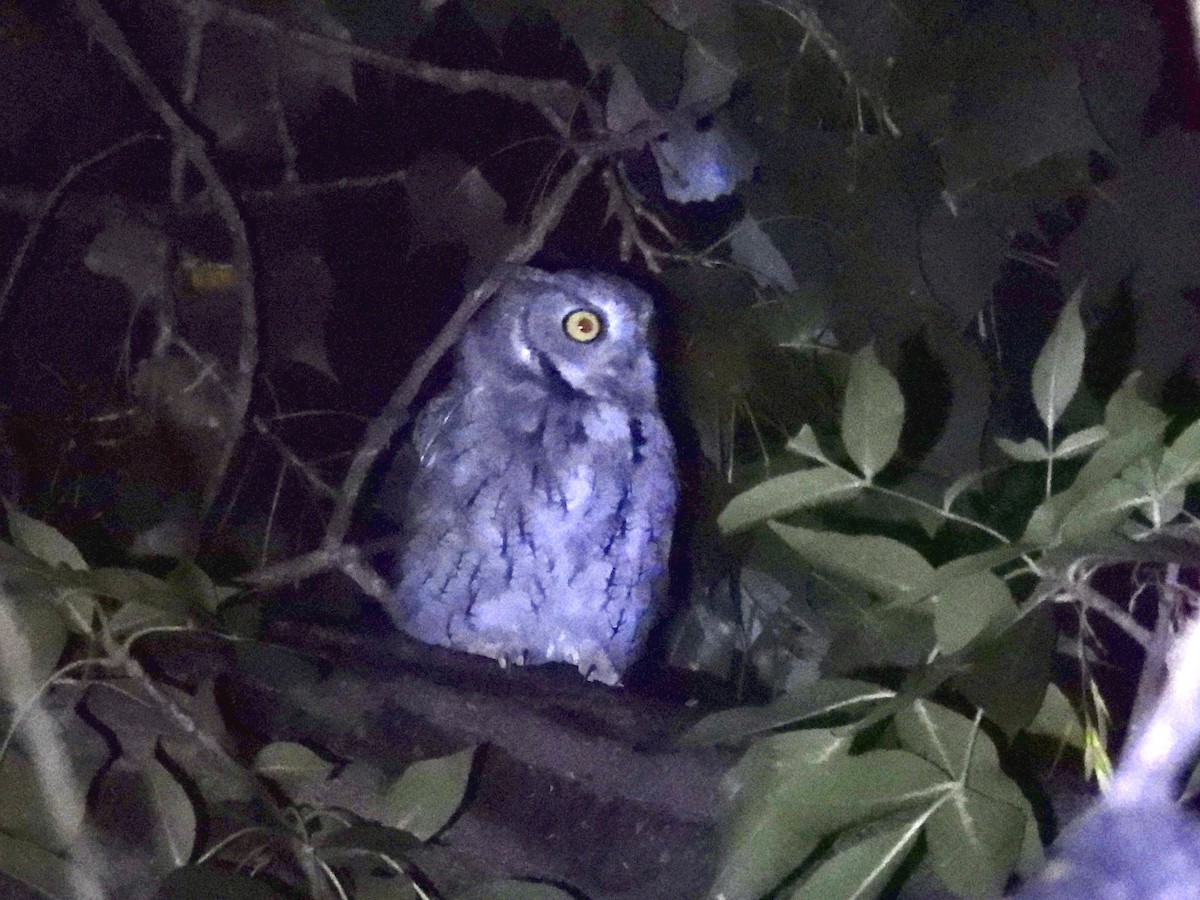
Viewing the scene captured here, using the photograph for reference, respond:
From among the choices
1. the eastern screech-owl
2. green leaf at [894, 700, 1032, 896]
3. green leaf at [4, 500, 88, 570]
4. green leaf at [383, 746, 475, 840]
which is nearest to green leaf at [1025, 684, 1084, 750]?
green leaf at [894, 700, 1032, 896]

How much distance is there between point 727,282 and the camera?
2.32ft

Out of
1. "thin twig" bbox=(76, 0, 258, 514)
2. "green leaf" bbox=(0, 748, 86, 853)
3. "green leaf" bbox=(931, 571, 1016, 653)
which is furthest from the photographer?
"thin twig" bbox=(76, 0, 258, 514)

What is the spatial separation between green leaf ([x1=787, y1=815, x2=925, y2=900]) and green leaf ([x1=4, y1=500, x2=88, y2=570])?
0.40 meters

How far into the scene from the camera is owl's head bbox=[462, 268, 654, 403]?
2.46 feet

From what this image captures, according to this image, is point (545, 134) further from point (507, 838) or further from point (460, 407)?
point (507, 838)

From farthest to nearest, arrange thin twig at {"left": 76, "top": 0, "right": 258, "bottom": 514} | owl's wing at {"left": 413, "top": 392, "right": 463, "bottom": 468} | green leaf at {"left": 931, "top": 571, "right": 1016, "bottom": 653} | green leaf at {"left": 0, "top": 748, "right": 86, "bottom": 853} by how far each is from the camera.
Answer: owl's wing at {"left": 413, "top": 392, "right": 463, "bottom": 468} → thin twig at {"left": 76, "top": 0, "right": 258, "bottom": 514} → green leaf at {"left": 0, "top": 748, "right": 86, "bottom": 853} → green leaf at {"left": 931, "top": 571, "right": 1016, "bottom": 653}

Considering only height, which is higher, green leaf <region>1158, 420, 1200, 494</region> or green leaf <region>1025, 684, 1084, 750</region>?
green leaf <region>1158, 420, 1200, 494</region>

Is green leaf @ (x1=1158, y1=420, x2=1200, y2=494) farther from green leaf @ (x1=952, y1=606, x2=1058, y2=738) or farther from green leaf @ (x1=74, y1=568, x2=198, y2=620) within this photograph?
green leaf @ (x1=74, y1=568, x2=198, y2=620)

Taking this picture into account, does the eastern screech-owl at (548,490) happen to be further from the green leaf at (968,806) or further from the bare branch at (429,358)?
the green leaf at (968,806)

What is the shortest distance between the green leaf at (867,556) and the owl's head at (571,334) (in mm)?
329

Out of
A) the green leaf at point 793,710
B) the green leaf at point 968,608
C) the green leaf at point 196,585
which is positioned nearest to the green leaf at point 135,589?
the green leaf at point 196,585

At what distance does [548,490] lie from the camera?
2.81 feet

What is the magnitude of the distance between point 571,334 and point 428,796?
16.7 inches

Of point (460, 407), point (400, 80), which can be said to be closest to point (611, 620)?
point (460, 407)
